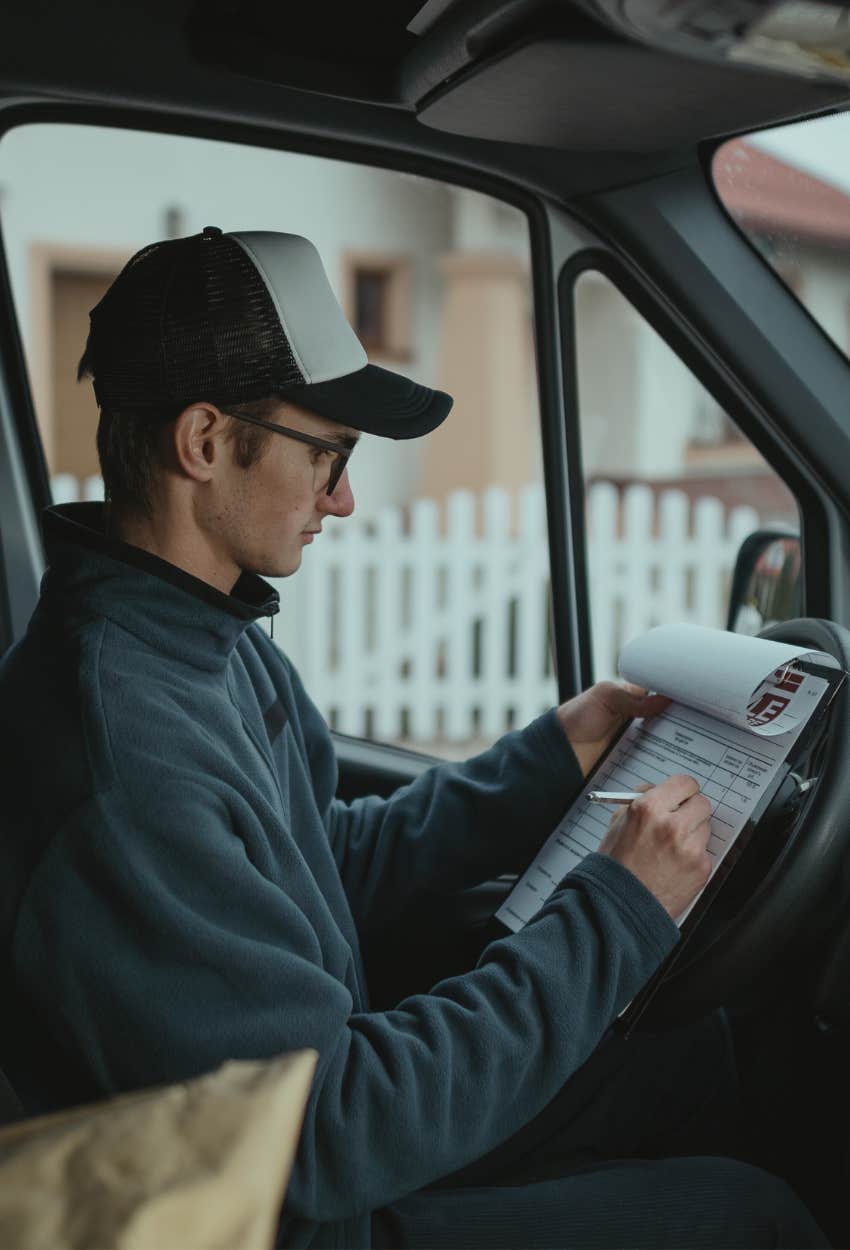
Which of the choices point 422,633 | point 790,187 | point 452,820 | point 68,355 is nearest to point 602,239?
point 790,187

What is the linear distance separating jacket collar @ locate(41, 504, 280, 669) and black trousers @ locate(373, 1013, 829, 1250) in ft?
→ 1.86

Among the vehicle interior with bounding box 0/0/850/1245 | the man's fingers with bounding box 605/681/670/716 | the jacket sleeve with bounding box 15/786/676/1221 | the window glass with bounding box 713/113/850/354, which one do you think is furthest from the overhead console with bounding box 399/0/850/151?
the jacket sleeve with bounding box 15/786/676/1221

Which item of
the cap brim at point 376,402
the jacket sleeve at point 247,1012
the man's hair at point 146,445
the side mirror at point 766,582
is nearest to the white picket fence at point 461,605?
the side mirror at point 766,582

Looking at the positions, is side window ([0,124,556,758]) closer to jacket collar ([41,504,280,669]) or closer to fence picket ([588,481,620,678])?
fence picket ([588,481,620,678])

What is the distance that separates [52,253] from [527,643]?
12.3 feet

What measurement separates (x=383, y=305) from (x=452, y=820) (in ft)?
26.4

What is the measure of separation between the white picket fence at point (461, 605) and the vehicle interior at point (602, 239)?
3975 millimetres

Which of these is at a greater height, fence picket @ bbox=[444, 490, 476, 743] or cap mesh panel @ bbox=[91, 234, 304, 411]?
cap mesh panel @ bbox=[91, 234, 304, 411]

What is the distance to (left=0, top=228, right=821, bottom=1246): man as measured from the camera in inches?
40.9

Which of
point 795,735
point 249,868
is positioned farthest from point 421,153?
point 249,868

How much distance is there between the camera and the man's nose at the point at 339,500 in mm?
1347

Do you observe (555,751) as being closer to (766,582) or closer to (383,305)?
(766,582)

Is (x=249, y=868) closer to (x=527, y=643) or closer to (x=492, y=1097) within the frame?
(x=492, y=1097)

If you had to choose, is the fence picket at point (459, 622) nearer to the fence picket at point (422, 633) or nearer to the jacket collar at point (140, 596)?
the fence picket at point (422, 633)
